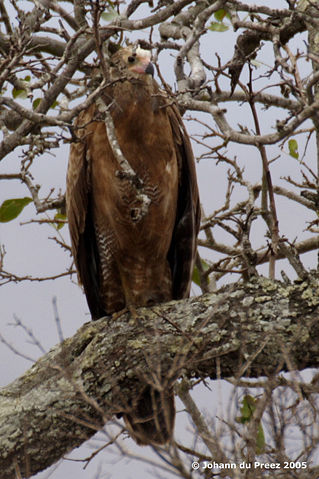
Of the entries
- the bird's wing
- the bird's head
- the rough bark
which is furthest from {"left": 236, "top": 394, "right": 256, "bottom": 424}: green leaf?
the bird's head

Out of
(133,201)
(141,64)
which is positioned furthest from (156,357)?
(141,64)

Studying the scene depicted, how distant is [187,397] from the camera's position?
4.16 m

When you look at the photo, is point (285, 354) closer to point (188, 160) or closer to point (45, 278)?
point (188, 160)

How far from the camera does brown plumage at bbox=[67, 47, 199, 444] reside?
418 cm

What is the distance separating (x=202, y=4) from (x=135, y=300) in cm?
197

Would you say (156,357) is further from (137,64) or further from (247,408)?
(137,64)

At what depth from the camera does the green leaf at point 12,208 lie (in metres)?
4.54

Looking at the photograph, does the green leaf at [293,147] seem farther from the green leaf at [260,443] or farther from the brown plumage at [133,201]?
the green leaf at [260,443]

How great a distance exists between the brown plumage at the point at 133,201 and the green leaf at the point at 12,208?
13.4 inches

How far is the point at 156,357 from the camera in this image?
3.42 m

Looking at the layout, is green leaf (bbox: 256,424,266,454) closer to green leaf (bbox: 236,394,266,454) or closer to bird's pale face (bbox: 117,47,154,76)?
green leaf (bbox: 236,394,266,454)

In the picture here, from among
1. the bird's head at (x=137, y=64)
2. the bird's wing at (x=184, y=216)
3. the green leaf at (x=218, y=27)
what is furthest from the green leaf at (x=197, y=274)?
the green leaf at (x=218, y=27)

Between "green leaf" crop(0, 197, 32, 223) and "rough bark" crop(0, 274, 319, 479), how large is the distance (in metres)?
1.15

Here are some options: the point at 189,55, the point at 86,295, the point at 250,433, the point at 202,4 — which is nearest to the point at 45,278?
the point at 86,295
